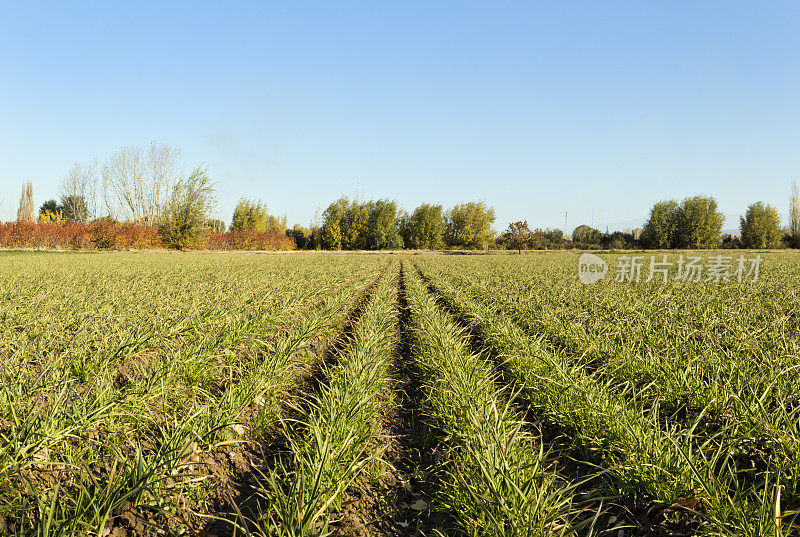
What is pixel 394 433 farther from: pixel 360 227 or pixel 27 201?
pixel 27 201

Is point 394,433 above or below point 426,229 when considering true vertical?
below

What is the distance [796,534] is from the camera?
228 centimetres

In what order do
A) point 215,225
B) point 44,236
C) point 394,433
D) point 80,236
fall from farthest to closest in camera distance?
1. point 215,225
2. point 80,236
3. point 44,236
4. point 394,433

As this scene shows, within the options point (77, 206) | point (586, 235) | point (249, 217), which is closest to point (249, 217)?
point (249, 217)

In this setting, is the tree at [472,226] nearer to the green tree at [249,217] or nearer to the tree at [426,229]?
the tree at [426,229]

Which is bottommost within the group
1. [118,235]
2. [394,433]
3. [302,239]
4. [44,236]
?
[394,433]

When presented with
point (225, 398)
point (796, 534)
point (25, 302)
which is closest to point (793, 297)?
point (796, 534)

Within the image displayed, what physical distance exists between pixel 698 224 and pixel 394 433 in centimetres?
7738

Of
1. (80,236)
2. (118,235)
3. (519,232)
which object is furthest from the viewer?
(519,232)

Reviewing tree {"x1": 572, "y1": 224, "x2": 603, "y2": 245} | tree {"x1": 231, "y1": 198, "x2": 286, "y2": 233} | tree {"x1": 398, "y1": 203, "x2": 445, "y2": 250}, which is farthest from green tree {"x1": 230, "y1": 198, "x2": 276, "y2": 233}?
tree {"x1": 572, "y1": 224, "x2": 603, "y2": 245}

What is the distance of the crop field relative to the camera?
233 cm

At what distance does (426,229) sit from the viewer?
72000 millimetres

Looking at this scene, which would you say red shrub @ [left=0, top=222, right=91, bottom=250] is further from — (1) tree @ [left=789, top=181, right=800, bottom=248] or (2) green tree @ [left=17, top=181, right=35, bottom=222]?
(1) tree @ [left=789, top=181, right=800, bottom=248]

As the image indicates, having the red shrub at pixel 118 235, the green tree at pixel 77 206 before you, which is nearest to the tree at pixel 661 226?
the red shrub at pixel 118 235
